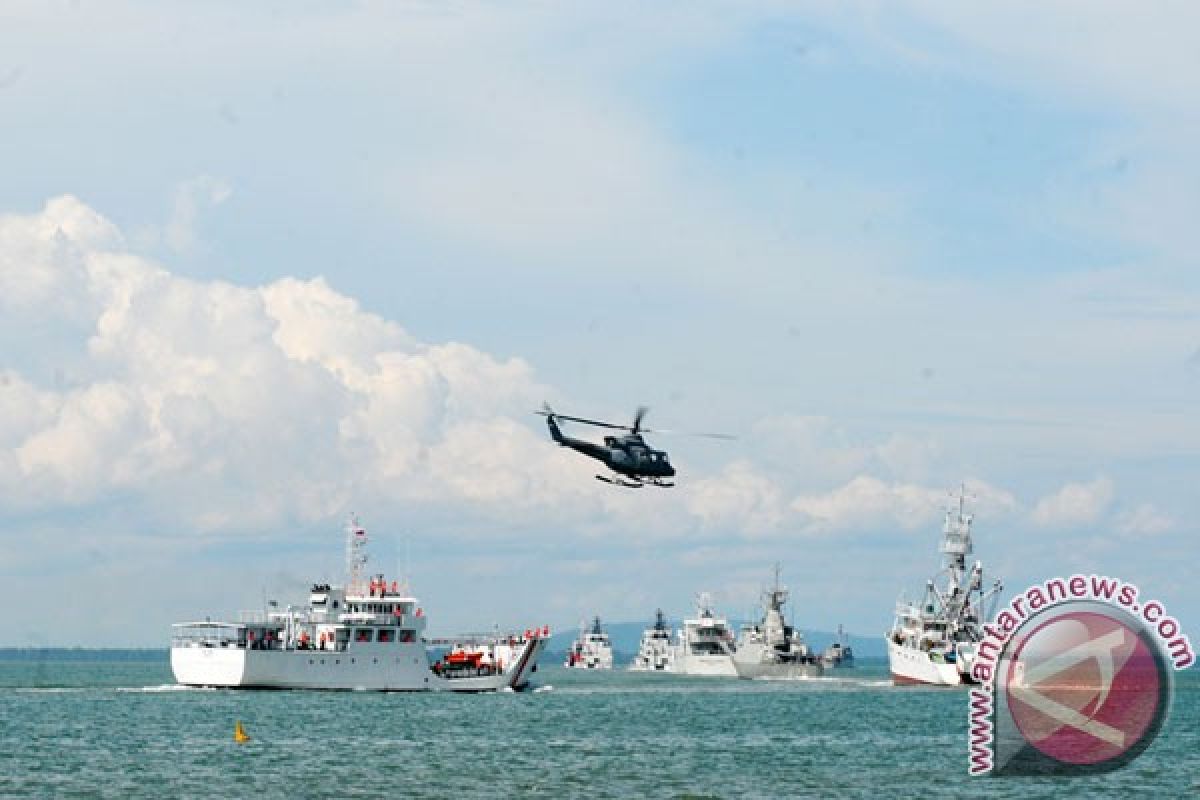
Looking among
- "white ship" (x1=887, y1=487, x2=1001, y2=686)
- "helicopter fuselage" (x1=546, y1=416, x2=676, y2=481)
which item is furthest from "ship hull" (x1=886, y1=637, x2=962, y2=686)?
"helicopter fuselage" (x1=546, y1=416, x2=676, y2=481)

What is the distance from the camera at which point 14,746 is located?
70.6m

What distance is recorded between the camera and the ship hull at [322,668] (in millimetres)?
108812

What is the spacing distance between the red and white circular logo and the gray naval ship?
23803 millimetres

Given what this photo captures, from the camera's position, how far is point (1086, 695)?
12594 cm

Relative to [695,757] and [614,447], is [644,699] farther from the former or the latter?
[614,447]

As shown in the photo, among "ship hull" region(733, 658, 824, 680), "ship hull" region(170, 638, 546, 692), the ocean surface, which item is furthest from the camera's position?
"ship hull" region(733, 658, 824, 680)

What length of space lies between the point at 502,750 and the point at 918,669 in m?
78.6

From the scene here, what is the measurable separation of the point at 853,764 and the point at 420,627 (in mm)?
51489

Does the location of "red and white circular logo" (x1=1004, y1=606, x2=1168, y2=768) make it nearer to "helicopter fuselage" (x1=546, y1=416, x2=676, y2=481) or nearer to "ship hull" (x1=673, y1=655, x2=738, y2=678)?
"helicopter fuselage" (x1=546, y1=416, x2=676, y2=481)

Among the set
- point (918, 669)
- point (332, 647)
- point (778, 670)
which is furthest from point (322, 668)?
point (778, 670)

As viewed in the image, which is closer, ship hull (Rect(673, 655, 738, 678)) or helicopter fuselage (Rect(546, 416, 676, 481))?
helicopter fuselage (Rect(546, 416, 676, 481))

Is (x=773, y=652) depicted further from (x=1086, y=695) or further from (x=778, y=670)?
(x=1086, y=695)

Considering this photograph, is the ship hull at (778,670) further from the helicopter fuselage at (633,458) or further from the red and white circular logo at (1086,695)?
the helicopter fuselage at (633,458)

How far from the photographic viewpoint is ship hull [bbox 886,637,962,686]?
137625 mm
